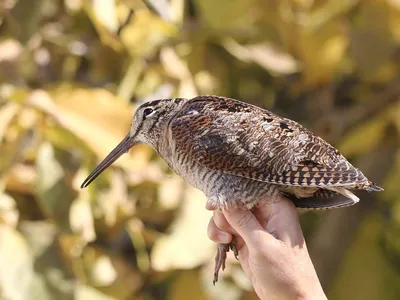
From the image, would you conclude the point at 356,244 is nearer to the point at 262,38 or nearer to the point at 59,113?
the point at 262,38

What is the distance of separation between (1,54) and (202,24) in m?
0.41

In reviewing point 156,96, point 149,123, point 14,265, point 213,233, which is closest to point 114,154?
point 149,123

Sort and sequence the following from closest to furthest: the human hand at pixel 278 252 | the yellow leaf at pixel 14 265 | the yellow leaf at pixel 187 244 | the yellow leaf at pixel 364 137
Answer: the human hand at pixel 278 252, the yellow leaf at pixel 14 265, the yellow leaf at pixel 187 244, the yellow leaf at pixel 364 137

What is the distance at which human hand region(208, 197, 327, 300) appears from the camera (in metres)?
0.71

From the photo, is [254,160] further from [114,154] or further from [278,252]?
[114,154]

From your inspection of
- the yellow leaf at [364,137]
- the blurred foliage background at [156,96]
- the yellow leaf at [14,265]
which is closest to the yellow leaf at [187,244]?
the blurred foliage background at [156,96]

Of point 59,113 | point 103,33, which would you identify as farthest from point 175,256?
point 103,33

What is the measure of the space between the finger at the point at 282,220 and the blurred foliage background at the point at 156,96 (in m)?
0.37

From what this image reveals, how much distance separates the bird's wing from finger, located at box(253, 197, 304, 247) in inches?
1.7

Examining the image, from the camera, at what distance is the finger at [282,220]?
28.5 inches

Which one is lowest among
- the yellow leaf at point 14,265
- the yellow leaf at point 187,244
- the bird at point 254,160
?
the yellow leaf at point 14,265

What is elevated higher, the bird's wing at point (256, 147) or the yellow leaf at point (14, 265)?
the bird's wing at point (256, 147)

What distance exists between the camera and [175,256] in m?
1.15

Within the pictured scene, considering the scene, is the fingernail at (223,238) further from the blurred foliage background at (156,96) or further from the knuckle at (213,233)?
the blurred foliage background at (156,96)
